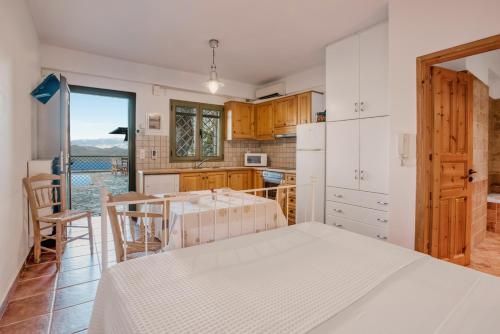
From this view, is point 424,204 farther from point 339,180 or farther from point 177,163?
point 177,163

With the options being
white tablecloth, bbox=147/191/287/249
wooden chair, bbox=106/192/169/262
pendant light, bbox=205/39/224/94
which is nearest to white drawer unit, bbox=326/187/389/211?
white tablecloth, bbox=147/191/287/249

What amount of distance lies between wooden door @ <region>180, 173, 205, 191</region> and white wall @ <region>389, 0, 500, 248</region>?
10.1ft

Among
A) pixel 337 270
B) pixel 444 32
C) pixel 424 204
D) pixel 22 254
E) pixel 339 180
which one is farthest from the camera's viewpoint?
pixel 339 180

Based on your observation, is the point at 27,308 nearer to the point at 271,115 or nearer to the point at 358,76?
the point at 358,76

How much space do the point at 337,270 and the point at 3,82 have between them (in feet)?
9.00

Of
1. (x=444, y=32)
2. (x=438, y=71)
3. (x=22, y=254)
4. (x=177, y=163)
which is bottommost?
(x=22, y=254)

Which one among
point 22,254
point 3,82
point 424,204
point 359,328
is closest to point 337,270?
point 359,328

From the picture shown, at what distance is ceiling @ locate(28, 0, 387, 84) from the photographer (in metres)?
2.72

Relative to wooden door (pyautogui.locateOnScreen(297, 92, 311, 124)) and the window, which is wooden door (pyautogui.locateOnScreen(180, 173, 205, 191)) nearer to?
the window

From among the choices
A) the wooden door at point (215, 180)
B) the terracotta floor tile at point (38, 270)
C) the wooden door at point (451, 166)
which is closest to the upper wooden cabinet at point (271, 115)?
the wooden door at point (215, 180)

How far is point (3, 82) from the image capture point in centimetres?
204

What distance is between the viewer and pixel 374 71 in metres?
3.01

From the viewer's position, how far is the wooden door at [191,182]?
446 cm

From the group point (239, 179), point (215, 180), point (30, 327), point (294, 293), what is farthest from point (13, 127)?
point (239, 179)
